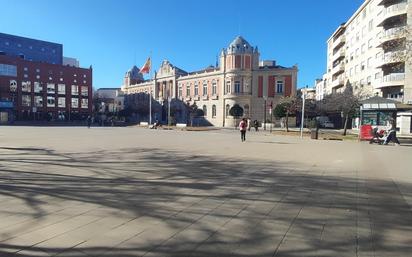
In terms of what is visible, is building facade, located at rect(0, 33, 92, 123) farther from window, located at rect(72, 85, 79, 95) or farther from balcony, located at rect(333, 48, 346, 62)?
balcony, located at rect(333, 48, 346, 62)

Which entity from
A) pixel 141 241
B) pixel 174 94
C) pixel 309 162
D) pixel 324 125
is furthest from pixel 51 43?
pixel 141 241

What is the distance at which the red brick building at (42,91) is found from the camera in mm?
83312

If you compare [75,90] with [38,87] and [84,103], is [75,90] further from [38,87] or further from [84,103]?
[38,87]

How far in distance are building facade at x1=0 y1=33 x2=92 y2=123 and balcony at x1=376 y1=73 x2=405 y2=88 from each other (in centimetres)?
6506

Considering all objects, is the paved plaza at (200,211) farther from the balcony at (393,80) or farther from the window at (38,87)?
the window at (38,87)

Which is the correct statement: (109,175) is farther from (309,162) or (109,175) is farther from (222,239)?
(309,162)

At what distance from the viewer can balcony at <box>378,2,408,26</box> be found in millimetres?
51375

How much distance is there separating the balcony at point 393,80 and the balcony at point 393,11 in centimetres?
768

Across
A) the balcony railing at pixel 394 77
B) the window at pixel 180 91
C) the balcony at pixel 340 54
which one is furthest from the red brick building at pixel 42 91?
the balcony railing at pixel 394 77

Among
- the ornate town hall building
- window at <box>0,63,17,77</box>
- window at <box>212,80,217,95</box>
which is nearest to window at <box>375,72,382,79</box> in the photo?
the ornate town hall building

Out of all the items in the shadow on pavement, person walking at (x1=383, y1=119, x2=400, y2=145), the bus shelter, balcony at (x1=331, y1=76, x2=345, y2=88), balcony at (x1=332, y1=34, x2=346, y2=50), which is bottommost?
the shadow on pavement

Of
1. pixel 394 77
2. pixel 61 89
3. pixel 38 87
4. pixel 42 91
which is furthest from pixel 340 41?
pixel 38 87

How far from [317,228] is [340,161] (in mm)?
9626

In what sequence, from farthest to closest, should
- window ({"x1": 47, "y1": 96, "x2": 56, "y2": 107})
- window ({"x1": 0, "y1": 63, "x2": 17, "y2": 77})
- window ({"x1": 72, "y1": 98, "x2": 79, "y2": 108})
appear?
window ({"x1": 72, "y1": 98, "x2": 79, "y2": 108}) < window ({"x1": 47, "y1": 96, "x2": 56, "y2": 107}) < window ({"x1": 0, "y1": 63, "x2": 17, "y2": 77})
